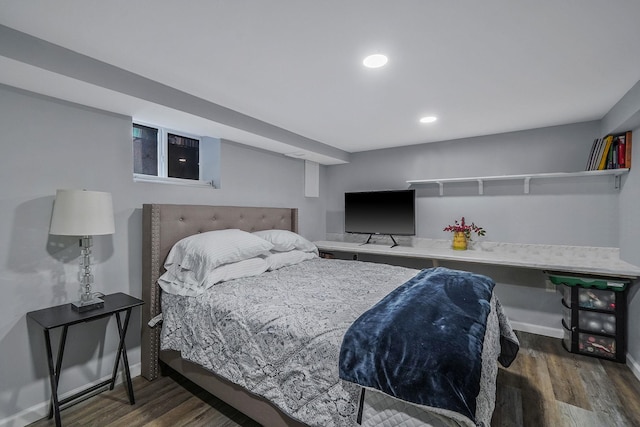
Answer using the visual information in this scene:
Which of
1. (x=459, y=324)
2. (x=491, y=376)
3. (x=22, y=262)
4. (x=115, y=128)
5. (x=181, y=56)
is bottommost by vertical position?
(x=491, y=376)

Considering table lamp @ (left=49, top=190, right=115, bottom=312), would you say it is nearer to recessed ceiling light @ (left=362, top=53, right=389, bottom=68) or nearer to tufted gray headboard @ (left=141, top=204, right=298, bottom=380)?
tufted gray headboard @ (left=141, top=204, right=298, bottom=380)

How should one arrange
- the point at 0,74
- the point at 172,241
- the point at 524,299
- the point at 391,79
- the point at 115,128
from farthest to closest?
the point at 524,299, the point at 172,241, the point at 115,128, the point at 391,79, the point at 0,74

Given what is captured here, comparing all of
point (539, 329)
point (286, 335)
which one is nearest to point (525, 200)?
point (539, 329)

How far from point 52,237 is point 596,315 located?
14.6 ft

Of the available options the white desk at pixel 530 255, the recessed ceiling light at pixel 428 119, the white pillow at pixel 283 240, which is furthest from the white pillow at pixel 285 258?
the recessed ceiling light at pixel 428 119

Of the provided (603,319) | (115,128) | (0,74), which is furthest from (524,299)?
(0,74)

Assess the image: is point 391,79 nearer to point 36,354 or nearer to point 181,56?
point 181,56

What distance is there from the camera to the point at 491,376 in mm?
1407

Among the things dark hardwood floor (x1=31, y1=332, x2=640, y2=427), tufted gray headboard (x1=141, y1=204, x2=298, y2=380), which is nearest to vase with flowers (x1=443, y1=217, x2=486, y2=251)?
dark hardwood floor (x1=31, y1=332, x2=640, y2=427)

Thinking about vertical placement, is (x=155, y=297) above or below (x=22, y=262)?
below

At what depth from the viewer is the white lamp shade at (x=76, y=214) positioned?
185cm

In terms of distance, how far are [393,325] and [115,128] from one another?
2473 millimetres

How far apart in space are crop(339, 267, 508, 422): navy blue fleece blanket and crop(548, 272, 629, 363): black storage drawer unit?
182cm

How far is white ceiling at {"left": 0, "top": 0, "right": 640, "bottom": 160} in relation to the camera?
136cm
